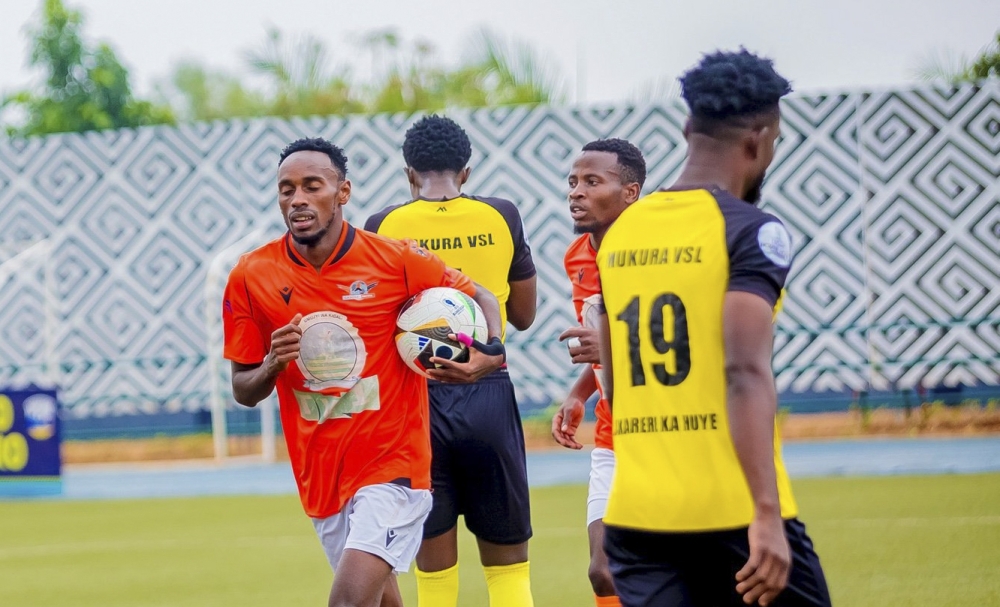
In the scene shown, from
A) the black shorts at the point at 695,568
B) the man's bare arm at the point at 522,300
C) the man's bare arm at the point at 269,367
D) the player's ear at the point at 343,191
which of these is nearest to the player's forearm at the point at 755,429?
the black shorts at the point at 695,568

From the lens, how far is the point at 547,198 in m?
19.4

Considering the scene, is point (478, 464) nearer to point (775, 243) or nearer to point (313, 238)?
point (313, 238)

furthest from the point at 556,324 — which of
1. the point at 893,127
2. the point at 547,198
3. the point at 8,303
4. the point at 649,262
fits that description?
the point at 649,262

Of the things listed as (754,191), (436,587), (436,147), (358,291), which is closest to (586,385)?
(436,587)

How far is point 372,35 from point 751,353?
29728mm

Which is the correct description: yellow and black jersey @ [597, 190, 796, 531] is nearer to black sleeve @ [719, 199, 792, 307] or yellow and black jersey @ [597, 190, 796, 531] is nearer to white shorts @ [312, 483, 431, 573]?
black sleeve @ [719, 199, 792, 307]

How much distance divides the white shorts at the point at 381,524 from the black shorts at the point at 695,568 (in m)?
1.68

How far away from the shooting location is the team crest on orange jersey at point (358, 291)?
5.43 meters

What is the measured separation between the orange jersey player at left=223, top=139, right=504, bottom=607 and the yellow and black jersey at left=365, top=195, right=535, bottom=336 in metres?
0.68

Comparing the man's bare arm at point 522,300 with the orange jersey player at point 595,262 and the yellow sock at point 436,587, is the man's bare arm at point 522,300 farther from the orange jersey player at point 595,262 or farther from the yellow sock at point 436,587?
the yellow sock at point 436,587

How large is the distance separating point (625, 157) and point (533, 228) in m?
13.0

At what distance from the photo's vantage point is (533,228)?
761 inches

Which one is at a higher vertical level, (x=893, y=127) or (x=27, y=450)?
(x=893, y=127)

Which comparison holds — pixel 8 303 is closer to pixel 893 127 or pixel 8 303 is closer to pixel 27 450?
pixel 27 450
